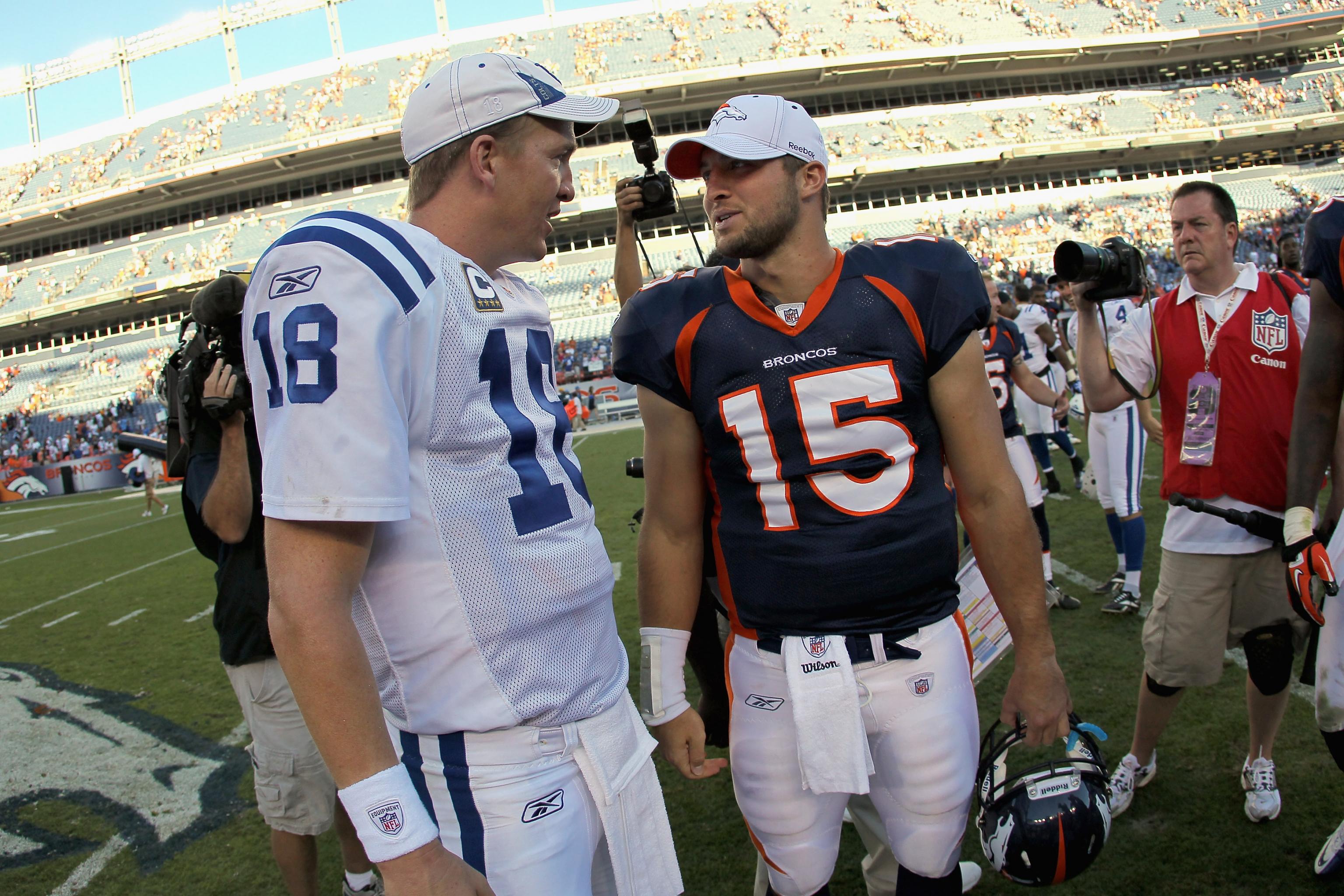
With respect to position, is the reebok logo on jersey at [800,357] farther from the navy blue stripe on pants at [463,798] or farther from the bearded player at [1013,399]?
the bearded player at [1013,399]

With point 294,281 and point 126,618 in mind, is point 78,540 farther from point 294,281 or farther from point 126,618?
point 294,281

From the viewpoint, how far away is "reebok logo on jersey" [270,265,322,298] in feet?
3.75

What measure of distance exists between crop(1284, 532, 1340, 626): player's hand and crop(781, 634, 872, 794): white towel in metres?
1.17

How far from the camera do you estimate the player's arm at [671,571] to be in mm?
2018

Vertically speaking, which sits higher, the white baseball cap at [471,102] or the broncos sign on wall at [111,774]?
the white baseball cap at [471,102]

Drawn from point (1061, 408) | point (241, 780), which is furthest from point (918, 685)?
point (1061, 408)

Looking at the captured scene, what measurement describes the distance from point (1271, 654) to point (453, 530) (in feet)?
9.50

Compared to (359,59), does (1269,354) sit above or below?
below

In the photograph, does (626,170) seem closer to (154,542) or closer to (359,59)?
(359,59)

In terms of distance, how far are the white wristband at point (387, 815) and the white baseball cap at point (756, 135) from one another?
147 cm

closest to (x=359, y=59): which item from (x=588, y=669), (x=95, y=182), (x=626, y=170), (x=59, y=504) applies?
(x=95, y=182)

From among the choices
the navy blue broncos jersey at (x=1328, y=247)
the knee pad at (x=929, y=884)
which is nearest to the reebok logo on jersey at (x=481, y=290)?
the knee pad at (x=929, y=884)

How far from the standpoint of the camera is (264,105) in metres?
40.4

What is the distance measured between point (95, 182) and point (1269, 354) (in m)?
46.6
